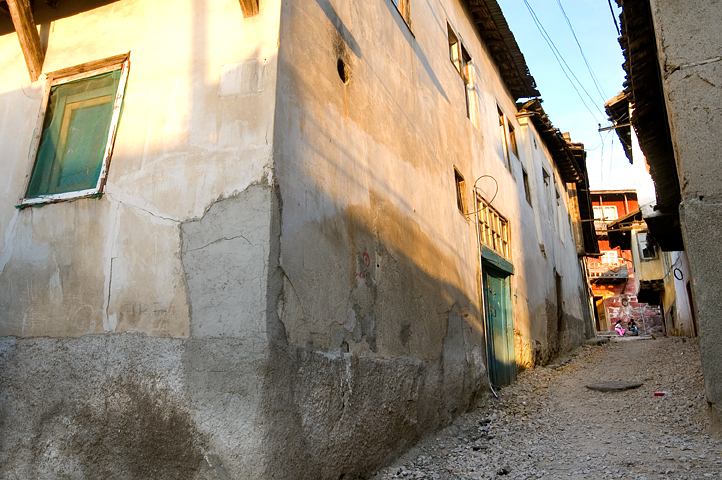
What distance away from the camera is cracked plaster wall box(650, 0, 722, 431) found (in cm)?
368

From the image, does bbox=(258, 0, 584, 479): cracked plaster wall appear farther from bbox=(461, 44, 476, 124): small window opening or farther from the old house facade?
bbox=(461, 44, 476, 124): small window opening

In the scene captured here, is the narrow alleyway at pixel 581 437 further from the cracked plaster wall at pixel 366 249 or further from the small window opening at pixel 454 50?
the small window opening at pixel 454 50

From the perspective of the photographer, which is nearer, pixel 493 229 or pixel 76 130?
pixel 76 130

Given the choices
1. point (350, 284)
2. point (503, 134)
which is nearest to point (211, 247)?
point (350, 284)

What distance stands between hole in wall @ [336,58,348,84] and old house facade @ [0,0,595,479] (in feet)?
0.23

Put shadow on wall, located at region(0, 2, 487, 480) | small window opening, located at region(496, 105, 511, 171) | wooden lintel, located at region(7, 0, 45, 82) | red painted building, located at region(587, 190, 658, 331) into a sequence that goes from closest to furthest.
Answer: shadow on wall, located at region(0, 2, 487, 480) < wooden lintel, located at region(7, 0, 45, 82) < small window opening, located at region(496, 105, 511, 171) < red painted building, located at region(587, 190, 658, 331)

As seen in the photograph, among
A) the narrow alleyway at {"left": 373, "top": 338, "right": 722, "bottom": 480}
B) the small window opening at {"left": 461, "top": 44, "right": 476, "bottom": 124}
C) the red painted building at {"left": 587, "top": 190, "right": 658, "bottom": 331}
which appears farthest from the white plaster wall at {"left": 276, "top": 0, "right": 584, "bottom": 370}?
the red painted building at {"left": 587, "top": 190, "right": 658, "bottom": 331}

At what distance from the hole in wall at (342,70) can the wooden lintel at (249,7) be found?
907mm

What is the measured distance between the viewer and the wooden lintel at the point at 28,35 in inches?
170

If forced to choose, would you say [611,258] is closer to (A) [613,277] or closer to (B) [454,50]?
(A) [613,277]

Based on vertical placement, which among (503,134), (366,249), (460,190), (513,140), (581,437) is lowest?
(581,437)

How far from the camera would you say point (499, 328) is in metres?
7.86

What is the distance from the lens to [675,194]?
8.77 m

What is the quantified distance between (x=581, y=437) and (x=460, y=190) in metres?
3.61
